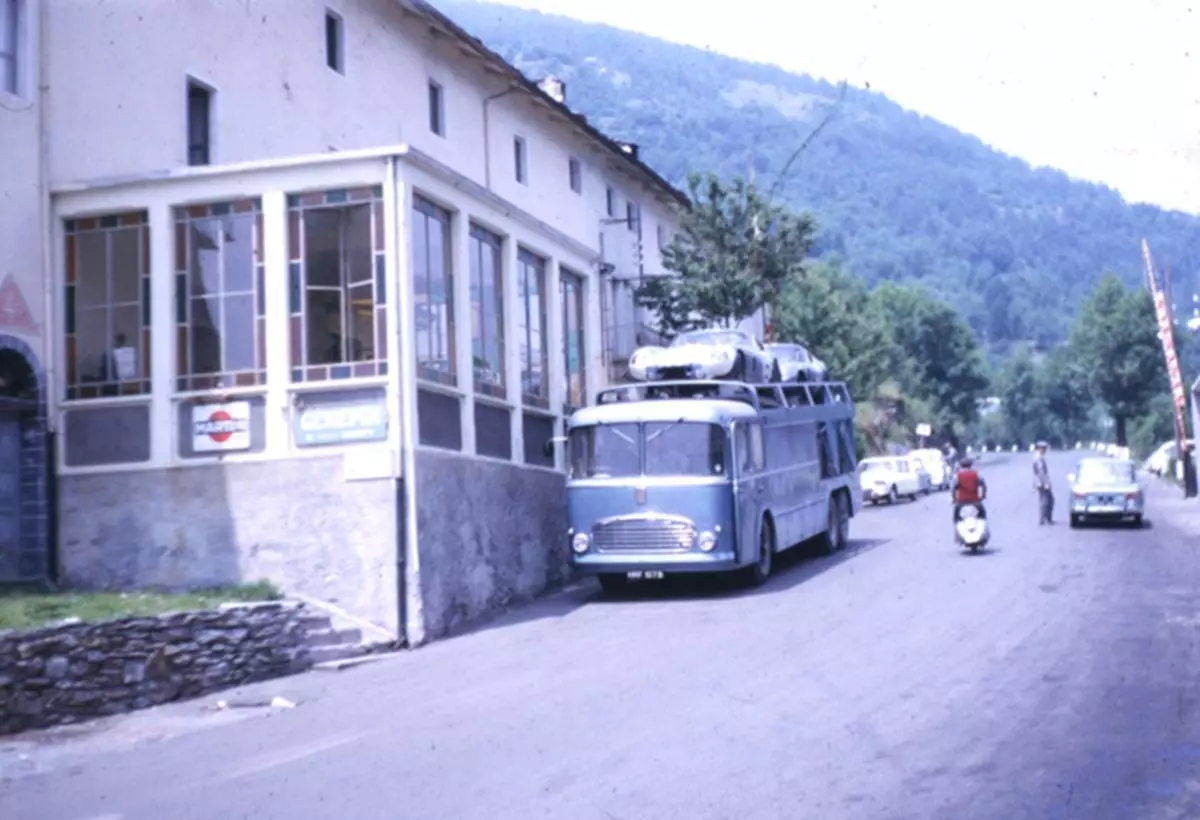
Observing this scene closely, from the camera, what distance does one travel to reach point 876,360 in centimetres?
5819

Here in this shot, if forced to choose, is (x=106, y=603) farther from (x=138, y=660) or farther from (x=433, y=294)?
(x=433, y=294)

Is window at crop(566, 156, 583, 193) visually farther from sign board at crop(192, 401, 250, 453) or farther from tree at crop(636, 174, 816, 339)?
sign board at crop(192, 401, 250, 453)

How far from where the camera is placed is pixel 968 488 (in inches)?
962

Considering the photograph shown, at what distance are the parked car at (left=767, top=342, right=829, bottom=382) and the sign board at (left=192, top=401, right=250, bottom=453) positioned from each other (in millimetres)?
13723

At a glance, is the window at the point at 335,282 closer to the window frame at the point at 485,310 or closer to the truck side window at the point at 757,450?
the window frame at the point at 485,310

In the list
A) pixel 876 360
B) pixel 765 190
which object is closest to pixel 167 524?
pixel 765 190

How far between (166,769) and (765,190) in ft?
104

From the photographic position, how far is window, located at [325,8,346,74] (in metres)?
24.1

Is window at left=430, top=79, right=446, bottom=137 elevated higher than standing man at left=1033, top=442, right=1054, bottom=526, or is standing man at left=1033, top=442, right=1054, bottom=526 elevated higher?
window at left=430, top=79, right=446, bottom=137

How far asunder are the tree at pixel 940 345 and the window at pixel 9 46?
88.1 m

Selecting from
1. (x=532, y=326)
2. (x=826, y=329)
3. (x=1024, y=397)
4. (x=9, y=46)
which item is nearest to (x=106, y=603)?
(x=9, y=46)

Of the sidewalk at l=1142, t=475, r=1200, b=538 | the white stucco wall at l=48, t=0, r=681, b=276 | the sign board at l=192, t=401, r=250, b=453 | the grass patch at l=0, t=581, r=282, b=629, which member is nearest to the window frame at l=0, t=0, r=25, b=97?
the white stucco wall at l=48, t=0, r=681, b=276

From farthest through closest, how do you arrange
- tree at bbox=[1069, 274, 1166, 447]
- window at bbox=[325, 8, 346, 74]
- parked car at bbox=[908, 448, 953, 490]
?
1. tree at bbox=[1069, 274, 1166, 447]
2. parked car at bbox=[908, 448, 953, 490]
3. window at bbox=[325, 8, 346, 74]

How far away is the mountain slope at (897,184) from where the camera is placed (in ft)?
271
